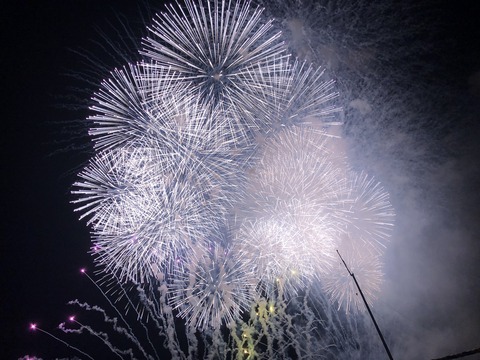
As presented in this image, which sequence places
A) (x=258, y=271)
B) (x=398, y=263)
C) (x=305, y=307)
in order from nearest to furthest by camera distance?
(x=258, y=271) → (x=305, y=307) → (x=398, y=263)

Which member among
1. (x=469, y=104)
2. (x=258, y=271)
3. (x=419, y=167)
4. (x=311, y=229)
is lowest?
(x=258, y=271)

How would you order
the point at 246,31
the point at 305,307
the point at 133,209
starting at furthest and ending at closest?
1. the point at 305,307
2. the point at 133,209
3. the point at 246,31

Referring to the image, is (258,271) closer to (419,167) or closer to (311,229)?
(311,229)

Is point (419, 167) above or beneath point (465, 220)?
above

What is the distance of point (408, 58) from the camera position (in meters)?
15.3

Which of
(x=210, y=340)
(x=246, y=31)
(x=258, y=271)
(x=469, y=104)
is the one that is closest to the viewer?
(x=246, y=31)

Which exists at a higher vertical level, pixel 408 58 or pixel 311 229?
pixel 408 58

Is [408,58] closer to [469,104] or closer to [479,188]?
[469,104]

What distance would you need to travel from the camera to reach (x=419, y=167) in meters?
18.4

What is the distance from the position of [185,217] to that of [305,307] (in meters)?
8.40

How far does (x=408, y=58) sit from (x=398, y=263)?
1360 cm

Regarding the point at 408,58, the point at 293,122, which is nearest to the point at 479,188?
the point at 408,58

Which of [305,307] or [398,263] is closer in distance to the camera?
[305,307]

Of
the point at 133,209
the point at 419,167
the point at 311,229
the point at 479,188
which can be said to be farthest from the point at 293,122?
the point at 479,188
